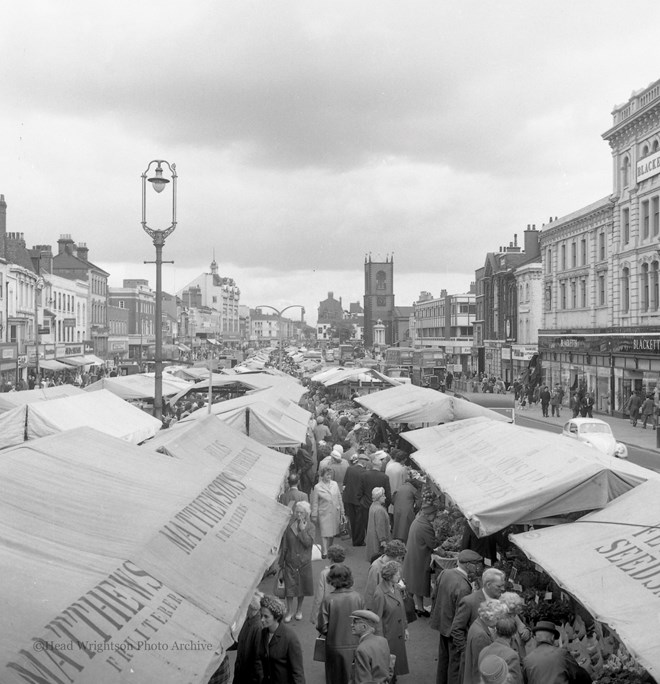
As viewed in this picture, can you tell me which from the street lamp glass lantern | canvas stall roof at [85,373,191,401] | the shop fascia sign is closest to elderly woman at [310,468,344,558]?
the street lamp glass lantern

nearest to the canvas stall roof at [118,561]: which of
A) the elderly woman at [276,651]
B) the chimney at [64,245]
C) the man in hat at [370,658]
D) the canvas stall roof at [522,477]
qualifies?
the elderly woman at [276,651]

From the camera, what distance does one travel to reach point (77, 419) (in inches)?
579

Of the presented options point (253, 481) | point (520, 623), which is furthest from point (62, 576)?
point (253, 481)

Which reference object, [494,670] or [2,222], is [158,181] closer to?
[494,670]

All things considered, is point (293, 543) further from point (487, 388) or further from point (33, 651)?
point (487, 388)

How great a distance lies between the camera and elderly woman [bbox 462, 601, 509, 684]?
20.8 feet

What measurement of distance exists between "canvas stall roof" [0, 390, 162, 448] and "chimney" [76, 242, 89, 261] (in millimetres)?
70840

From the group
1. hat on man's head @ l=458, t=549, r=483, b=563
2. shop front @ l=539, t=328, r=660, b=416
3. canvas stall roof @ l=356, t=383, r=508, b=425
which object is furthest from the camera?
shop front @ l=539, t=328, r=660, b=416

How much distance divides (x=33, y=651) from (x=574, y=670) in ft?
12.9

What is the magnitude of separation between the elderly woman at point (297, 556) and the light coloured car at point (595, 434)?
1610cm

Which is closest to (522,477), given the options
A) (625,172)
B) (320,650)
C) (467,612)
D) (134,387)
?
(467,612)

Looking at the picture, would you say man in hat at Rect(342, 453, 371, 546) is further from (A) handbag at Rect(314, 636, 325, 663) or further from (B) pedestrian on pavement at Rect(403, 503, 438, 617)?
(A) handbag at Rect(314, 636, 325, 663)

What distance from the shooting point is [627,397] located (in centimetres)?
4156

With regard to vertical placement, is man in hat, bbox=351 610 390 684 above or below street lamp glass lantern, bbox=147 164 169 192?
below
